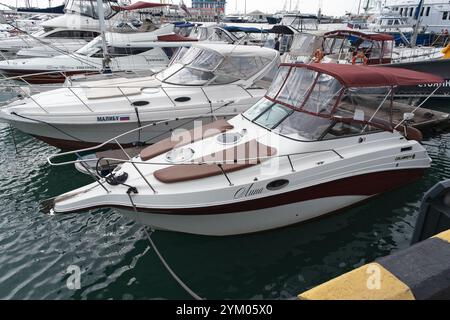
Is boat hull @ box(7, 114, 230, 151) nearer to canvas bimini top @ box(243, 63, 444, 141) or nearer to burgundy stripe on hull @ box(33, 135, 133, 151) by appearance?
burgundy stripe on hull @ box(33, 135, 133, 151)

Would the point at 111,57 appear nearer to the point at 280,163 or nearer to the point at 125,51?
the point at 125,51

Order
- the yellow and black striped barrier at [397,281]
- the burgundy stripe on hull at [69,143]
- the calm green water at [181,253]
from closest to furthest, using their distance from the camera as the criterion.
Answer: the yellow and black striped barrier at [397,281], the calm green water at [181,253], the burgundy stripe on hull at [69,143]

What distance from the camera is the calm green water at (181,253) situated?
495 centimetres

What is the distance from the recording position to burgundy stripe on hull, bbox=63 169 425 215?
5.08 metres

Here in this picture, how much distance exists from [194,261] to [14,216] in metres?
3.84

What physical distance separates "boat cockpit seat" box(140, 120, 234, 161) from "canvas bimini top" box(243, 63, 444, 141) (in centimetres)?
68

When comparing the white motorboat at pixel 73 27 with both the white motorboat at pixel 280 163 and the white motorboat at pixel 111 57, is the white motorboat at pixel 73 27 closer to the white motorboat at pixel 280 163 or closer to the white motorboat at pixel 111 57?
the white motorboat at pixel 111 57

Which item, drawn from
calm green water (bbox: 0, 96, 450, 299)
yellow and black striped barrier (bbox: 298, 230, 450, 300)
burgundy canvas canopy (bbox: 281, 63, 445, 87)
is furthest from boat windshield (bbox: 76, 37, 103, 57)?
yellow and black striped barrier (bbox: 298, 230, 450, 300)

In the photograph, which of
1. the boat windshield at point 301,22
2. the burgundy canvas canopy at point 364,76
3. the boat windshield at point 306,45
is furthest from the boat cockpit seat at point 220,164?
the boat windshield at point 301,22

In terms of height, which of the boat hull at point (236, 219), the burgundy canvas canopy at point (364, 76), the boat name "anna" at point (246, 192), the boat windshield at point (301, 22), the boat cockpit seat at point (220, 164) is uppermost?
the boat windshield at point (301, 22)

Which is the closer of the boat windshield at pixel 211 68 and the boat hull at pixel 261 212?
the boat hull at pixel 261 212

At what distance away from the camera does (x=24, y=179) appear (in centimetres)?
796

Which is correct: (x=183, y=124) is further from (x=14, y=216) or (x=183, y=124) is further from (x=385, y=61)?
(x=385, y=61)
